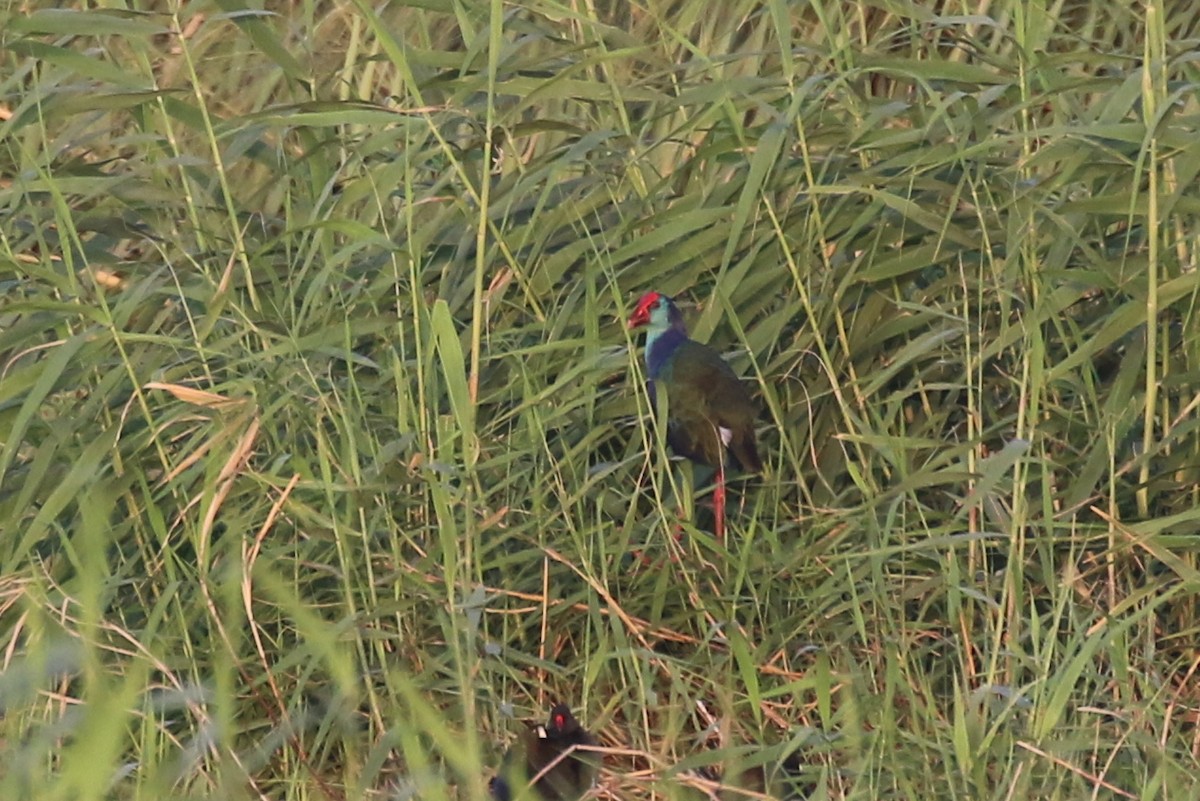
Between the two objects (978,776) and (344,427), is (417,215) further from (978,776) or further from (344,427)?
(978,776)

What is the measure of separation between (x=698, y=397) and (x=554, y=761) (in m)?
0.66

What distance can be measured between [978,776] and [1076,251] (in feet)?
3.17

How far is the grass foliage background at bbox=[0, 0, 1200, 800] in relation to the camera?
249 cm

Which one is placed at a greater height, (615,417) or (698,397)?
(698,397)

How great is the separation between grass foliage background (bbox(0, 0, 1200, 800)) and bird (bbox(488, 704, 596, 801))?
50 mm

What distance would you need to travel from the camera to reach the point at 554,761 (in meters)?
2.29

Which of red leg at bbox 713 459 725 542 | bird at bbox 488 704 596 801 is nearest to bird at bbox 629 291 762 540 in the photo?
red leg at bbox 713 459 725 542

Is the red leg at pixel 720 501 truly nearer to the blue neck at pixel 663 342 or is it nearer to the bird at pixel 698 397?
the bird at pixel 698 397

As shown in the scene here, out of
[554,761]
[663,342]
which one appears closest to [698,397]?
[663,342]

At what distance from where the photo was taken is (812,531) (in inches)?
108

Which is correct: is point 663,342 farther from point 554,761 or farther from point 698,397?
point 554,761

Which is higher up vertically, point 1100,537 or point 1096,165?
point 1096,165

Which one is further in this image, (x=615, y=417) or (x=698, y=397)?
(x=615, y=417)

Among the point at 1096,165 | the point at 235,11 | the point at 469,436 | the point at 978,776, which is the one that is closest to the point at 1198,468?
the point at 1096,165
